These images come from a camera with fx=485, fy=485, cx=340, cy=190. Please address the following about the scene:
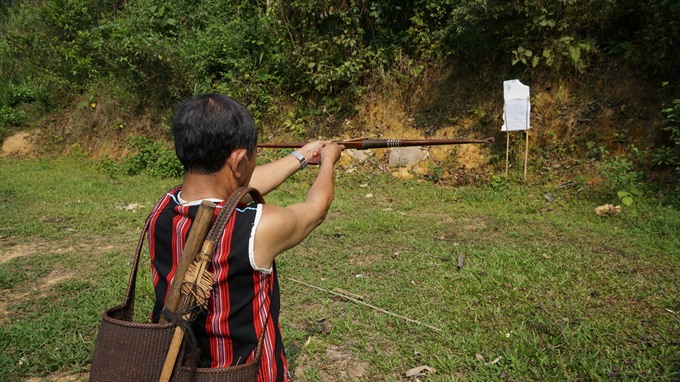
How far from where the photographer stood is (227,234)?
1.40m

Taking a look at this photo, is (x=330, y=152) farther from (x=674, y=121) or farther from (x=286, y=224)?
(x=674, y=121)

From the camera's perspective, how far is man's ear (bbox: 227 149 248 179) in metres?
1.53

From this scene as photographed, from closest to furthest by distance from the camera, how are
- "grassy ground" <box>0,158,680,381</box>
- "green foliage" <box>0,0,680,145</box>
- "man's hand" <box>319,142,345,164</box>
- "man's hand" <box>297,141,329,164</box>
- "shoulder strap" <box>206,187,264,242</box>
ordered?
1. "shoulder strap" <box>206,187,264,242</box>
2. "man's hand" <box>319,142,345,164</box>
3. "man's hand" <box>297,141,329,164</box>
4. "grassy ground" <box>0,158,680,381</box>
5. "green foliage" <box>0,0,680,145</box>

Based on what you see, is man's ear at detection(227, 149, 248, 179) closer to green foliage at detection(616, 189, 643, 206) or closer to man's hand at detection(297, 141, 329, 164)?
man's hand at detection(297, 141, 329, 164)

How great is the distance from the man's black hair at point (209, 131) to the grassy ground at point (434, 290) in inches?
70.0

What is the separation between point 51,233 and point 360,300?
4175mm

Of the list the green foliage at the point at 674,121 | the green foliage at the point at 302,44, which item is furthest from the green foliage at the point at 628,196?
the green foliage at the point at 302,44

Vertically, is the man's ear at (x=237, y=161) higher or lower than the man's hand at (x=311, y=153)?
higher

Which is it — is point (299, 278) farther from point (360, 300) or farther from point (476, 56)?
point (476, 56)

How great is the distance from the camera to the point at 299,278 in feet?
14.0

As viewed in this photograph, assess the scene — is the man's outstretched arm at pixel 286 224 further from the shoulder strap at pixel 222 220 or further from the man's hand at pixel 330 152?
the man's hand at pixel 330 152

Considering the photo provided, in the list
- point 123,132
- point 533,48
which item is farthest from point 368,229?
point 123,132

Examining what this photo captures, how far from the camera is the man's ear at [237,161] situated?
5.03 feet

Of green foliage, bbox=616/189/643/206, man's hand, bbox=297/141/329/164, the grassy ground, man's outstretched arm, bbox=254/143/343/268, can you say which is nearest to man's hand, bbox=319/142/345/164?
man's hand, bbox=297/141/329/164
